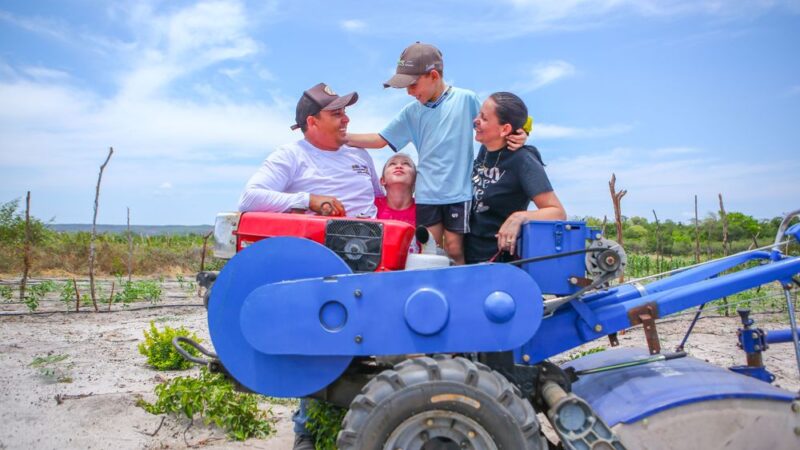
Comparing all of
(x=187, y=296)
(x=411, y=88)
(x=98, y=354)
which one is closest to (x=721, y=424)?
(x=411, y=88)

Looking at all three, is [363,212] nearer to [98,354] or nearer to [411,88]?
[411,88]

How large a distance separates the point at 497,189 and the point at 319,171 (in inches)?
41.2

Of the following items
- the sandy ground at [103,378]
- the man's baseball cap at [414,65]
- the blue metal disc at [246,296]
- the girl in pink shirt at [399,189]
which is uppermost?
the man's baseball cap at [414,65]

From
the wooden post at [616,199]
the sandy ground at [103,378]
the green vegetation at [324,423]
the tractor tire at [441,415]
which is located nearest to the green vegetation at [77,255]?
the sandy ground at [103,378]

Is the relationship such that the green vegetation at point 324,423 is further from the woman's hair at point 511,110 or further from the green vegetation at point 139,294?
the green vegetation at point 139,294

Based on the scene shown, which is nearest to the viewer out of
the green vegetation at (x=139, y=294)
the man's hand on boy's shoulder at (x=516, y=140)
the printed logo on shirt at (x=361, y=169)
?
the man's hand on boy's shoulder at (x=516, y=140)

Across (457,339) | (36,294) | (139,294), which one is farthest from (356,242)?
(36,294)

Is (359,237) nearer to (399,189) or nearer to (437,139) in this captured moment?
(399,189)

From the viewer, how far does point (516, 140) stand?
3.58 meters

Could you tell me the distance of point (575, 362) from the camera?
407 cm

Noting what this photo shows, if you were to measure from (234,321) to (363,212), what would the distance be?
1105 millimetres

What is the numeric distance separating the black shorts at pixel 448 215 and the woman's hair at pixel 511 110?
1.69 feet

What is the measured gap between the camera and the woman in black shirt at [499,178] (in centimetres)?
348

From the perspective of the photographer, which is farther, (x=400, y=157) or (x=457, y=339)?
(x=400, y=157)
